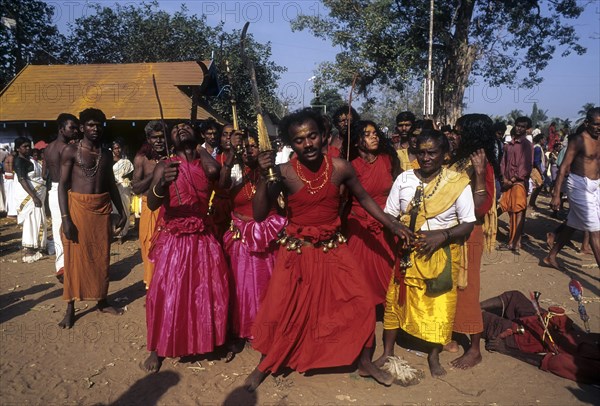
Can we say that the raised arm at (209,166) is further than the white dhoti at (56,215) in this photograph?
No

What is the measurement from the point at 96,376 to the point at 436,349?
2856mm

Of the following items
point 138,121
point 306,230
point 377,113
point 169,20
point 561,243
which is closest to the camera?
point 306,230

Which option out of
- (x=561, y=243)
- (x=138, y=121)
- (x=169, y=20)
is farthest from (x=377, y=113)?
(x=561, y=243)

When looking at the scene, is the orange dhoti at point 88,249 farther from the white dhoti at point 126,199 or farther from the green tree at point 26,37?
the green tree at point 26,37

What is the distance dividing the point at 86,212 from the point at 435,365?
3873mm

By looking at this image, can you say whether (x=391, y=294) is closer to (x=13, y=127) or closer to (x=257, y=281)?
(x=257, y=281)

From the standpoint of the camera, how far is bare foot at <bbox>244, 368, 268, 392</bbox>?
3568 millimetres

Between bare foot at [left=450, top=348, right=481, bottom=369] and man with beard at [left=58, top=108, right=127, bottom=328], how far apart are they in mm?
3812

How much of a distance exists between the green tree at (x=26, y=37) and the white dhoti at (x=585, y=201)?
95.4 ft

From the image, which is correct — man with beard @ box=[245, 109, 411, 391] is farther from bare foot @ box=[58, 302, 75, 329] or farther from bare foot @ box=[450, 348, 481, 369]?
bare foot @ box=[58, 302, 75, 329]

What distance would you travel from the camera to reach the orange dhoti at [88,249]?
5.01 metres

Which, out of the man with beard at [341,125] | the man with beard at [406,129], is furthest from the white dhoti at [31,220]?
the man with beard at [406,129]

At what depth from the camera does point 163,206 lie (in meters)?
4.04

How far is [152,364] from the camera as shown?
3.94 metres
